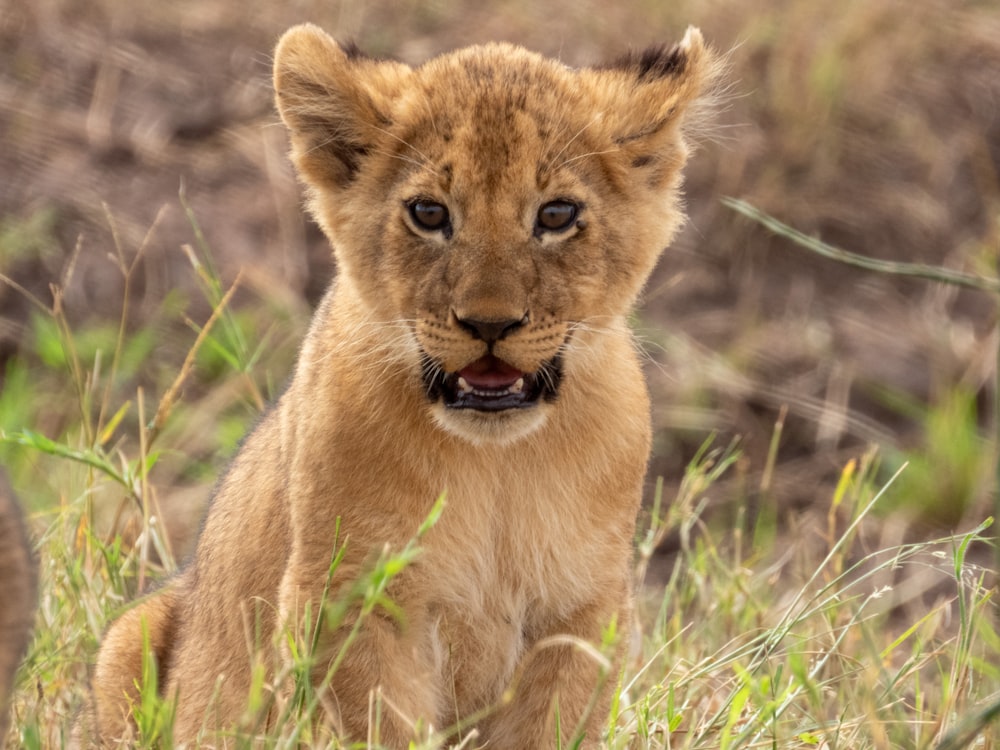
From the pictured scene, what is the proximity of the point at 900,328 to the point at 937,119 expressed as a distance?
1.41 meters

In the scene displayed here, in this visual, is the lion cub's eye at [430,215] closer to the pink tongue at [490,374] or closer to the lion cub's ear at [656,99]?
the pink tongue at [490,374]

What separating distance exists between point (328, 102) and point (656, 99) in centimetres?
81

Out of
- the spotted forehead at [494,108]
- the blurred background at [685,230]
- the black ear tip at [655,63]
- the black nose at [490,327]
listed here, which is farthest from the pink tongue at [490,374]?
the blurred background at [685,230]

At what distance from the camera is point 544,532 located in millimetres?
3680

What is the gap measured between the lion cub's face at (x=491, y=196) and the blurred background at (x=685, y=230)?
127 inches

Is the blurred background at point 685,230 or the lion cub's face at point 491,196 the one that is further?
the blurred background at point 685,230

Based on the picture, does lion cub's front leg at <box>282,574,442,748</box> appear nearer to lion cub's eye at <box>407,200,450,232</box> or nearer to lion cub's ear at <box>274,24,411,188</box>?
lion cub's eye at <box>407,200,450,232</box>

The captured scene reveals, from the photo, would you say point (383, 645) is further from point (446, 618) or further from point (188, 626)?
point (188, 626)

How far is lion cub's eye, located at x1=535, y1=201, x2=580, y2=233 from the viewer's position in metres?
3.54

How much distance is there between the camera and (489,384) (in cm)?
349

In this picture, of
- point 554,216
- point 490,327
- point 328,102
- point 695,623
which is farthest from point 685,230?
point 490,327

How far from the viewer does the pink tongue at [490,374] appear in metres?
3.50

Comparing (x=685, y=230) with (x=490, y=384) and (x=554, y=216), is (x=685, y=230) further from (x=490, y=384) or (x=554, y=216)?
(x=490, y=384)

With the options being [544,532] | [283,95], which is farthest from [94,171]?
[544,532]
